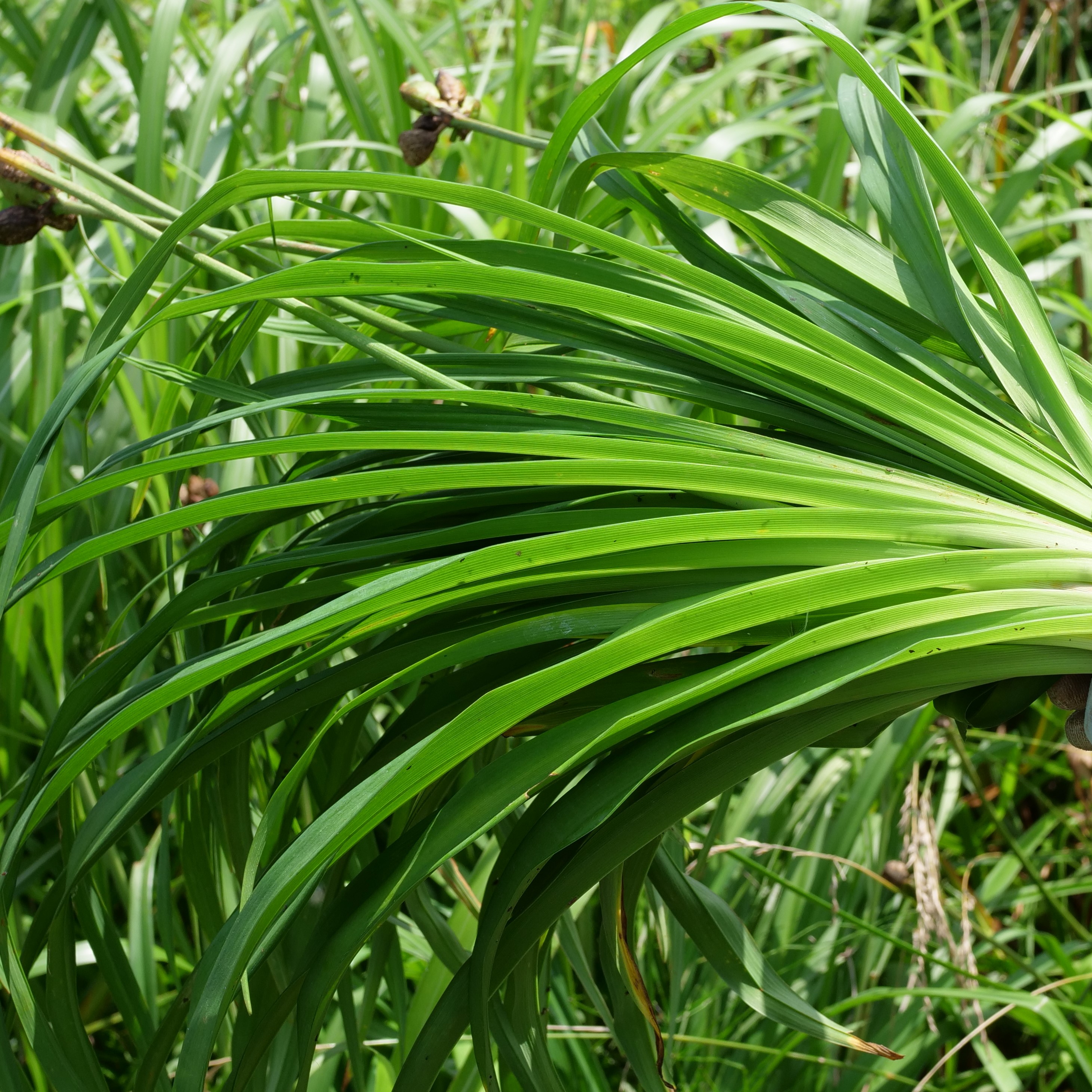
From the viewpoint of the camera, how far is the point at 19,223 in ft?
1.85

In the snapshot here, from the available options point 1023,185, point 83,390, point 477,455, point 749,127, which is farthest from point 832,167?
point 83,390

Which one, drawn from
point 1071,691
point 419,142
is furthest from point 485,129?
point 1071,691

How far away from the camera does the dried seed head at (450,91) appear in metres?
0.74

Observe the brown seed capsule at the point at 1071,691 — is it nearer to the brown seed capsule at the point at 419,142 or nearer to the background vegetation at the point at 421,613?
the background vegetation at the point at 421,613

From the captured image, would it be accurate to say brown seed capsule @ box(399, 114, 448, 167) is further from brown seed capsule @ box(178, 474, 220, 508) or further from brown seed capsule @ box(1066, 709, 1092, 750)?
brown seed capsule @ box(1066, 709, 1092, 750)

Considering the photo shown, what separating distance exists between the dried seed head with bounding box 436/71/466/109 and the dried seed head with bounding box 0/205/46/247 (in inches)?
12.7

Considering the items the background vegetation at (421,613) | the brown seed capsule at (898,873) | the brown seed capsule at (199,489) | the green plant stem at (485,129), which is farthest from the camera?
the brown seed capsule at (898,873)

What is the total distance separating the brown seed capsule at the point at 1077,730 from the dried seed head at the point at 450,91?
1.98ft

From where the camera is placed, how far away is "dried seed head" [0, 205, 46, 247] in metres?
0.56

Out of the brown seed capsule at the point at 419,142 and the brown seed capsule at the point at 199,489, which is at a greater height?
the brown seed capsule at the point at 419,142

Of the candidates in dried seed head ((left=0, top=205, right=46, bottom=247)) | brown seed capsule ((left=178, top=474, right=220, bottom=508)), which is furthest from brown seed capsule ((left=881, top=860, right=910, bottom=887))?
dried seed head ((left=0, top=205, right=46, bottom=247))

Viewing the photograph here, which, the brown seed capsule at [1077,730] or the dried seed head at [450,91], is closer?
the brown seed capsule at [1077,730]

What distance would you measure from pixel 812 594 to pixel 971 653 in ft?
0.30

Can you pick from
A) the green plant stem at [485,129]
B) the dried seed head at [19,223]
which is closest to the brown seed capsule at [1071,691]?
the green plant stem at [485,129]
